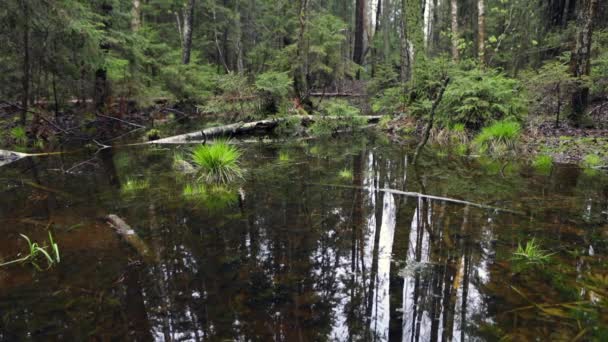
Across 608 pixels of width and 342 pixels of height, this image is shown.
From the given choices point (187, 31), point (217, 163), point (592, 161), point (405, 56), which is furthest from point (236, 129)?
point (187, 31)

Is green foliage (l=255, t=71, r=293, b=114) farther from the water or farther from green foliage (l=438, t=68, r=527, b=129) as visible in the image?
the water

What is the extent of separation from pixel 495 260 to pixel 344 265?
1560mm

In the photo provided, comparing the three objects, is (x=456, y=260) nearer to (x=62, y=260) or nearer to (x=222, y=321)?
(x=222, y=321)

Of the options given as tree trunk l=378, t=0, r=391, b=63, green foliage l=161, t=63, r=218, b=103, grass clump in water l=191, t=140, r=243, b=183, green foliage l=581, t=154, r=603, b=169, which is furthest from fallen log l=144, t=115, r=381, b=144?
tree trunk l=378, t=0, r=391, b=63

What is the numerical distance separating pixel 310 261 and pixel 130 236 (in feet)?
7.33

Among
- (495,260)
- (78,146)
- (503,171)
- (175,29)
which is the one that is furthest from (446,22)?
(495,260)

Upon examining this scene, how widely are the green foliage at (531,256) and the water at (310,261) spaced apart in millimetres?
77

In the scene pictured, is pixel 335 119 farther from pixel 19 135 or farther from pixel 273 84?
pixel 19 135

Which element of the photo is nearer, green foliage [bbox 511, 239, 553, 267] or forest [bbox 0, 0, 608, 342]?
forest [bbox 0, 0, 608, 342]

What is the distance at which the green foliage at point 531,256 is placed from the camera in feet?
12.2

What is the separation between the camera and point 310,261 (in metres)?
3.93

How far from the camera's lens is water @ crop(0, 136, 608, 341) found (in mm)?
2867

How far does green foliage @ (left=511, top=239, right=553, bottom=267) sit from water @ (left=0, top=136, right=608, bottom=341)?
8 cm

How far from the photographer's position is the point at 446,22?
2734cm
